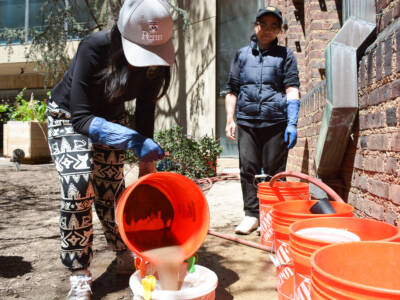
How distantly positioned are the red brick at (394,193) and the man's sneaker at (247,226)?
1.39 metres

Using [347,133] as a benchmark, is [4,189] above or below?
below

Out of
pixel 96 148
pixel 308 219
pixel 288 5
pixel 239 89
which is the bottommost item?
pixel 308 219

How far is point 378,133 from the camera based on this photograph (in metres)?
2.36

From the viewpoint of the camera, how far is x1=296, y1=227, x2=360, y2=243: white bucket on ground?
1583mm

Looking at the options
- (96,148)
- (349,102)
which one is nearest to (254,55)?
(349,102)

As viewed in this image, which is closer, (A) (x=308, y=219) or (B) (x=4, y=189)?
(A) (x=308, y=219)

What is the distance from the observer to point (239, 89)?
355 cm

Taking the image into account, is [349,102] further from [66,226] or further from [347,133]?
[66,226]

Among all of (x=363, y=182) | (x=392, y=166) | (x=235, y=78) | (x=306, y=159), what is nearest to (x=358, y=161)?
(x=363, y=182)

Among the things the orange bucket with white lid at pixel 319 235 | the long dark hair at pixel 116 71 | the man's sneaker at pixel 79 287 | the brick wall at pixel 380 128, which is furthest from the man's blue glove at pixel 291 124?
the man's sneaker at pixel 79 287

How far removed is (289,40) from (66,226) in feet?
15.5

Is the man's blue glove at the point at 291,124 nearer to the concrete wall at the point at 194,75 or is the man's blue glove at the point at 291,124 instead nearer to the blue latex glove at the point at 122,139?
the blue latex glove at the point at 122,139

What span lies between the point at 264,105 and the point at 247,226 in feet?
3.47

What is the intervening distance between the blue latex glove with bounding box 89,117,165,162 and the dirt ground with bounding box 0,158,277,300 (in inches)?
34.0
